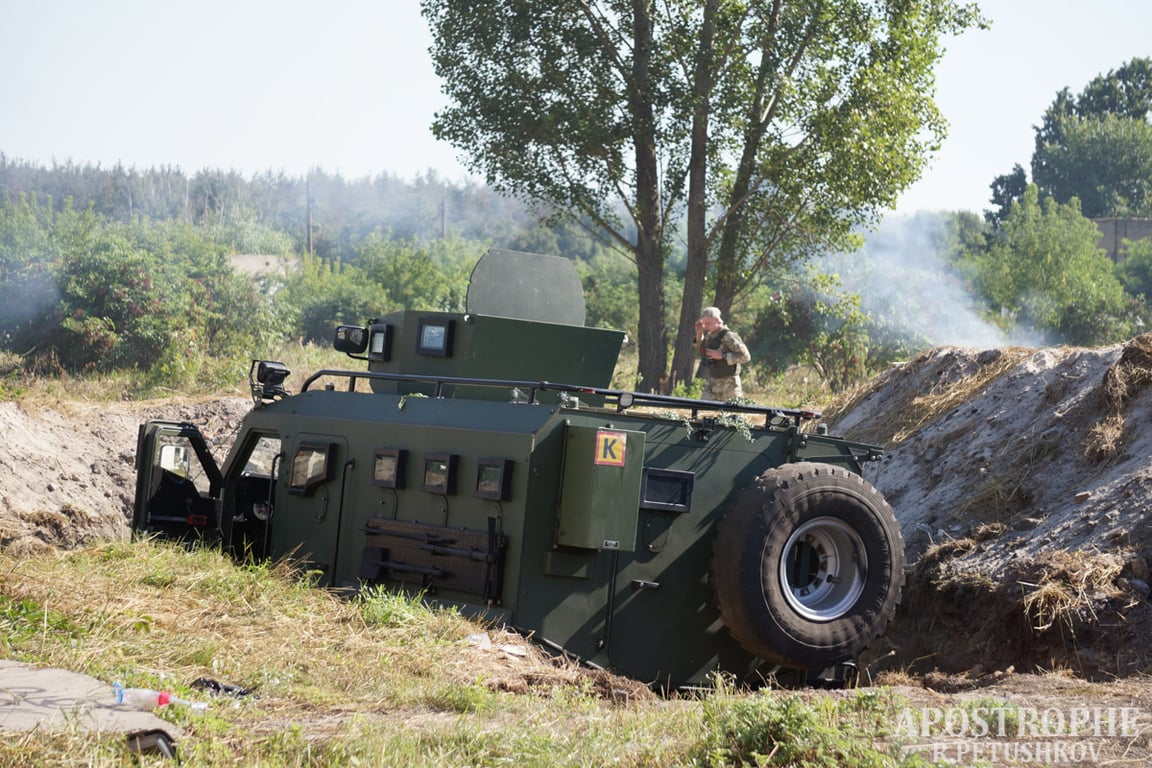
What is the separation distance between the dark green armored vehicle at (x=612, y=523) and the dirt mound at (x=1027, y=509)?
4.99ft

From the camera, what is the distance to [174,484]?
893 cm

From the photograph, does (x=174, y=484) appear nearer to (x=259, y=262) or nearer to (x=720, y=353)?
(x=720, y=353)

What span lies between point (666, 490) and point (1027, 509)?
4.40 m

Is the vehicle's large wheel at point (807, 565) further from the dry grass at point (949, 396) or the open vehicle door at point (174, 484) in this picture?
the dry grass at point (949, 396)

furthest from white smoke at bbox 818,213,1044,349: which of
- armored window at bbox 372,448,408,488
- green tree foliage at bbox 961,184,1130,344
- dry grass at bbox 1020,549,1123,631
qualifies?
armored window at bbox 372,448,408,488

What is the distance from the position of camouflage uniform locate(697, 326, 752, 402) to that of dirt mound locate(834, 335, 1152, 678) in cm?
154

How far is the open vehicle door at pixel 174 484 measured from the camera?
884 centimetres

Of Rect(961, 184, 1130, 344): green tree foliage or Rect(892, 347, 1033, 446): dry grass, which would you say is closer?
Rect(892, 347, 1033, 446): dry grass

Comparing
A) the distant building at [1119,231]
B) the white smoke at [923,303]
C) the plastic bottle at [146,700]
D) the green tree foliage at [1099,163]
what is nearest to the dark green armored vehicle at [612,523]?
the plastic bottle at [146,700]

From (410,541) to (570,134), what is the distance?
1405cm

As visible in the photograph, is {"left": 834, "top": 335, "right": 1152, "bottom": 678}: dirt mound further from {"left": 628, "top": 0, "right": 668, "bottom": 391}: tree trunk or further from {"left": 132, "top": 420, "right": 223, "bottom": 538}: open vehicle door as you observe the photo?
{"left": 628, "top": 0, "right": 668, "bottom": 391}: tree trunk

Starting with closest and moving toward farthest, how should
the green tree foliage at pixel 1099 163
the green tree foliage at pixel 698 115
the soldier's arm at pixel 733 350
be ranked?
the soldier's arm at pixel 733 350
the green tree foliage at pixel 698 115
the green tree foliage at pixel 1099 163

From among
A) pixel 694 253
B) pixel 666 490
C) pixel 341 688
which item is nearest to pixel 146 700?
pixel 341 688

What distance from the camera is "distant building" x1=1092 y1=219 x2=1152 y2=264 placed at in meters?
54.8
